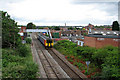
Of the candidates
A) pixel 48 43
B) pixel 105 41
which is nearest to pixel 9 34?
pixel 48 43

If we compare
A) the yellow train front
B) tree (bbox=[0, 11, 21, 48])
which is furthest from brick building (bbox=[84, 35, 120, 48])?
tree (bbox=[0, 11, 21, 48])

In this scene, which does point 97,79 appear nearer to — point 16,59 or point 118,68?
point 118,68

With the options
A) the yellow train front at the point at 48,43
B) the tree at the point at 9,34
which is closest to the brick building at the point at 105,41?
the yellow train front at the point at 48,43

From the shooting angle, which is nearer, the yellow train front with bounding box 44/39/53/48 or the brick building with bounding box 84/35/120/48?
the brick building with bounding box 84/35/120/48

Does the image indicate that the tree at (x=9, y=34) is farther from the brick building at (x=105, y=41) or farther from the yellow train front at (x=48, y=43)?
the brick building at (x=105, y=41)

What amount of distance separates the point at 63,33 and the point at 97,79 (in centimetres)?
5172

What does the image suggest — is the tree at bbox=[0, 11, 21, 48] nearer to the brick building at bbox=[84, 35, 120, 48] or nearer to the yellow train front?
the yellow train front

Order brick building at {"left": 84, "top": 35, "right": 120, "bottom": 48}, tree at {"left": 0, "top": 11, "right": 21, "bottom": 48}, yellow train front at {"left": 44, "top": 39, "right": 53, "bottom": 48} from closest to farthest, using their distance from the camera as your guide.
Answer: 1. tree at {"left": 0, "top": 11, "right": 21, "bottom": 48}
2. brick building at {"left": 84, "top": 35, "right": 120, "bottom": 48}
3. yellow train front at {"left": 44, "top": 39, "right": 53, "bottom": 48}

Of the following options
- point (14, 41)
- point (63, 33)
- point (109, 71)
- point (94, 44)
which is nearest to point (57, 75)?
point (109, 71)

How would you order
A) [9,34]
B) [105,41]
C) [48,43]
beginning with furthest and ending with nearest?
[48,43], [105,41], [9,34]

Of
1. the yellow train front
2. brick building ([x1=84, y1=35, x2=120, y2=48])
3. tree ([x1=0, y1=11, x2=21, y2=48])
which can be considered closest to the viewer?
tree ([x1=0, y1=11, x2=21, y2=48])

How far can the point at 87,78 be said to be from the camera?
10570 mm

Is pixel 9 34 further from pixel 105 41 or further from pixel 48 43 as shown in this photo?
pixel 105 41

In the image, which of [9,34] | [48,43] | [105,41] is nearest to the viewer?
[9,34]
